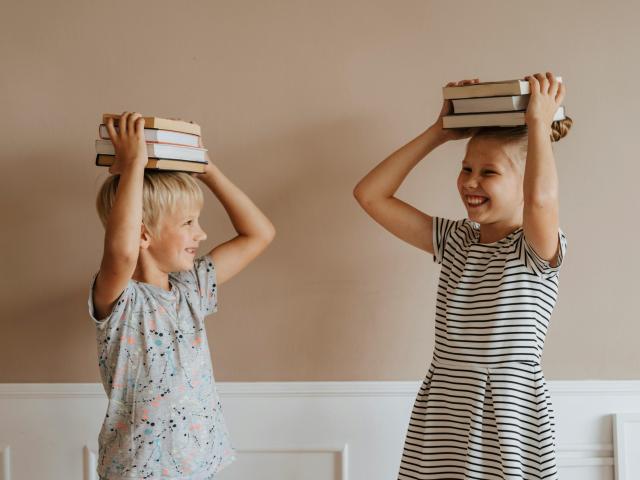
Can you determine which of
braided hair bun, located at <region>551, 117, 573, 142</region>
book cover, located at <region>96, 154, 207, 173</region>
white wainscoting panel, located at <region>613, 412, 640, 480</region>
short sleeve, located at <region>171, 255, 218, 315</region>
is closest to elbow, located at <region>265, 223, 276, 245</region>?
short sleeve, located at <region>171, 255, 218, 315</region>

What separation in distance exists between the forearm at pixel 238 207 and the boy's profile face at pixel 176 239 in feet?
0.46

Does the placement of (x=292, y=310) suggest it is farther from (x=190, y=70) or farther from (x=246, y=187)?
(x=190, y=70)

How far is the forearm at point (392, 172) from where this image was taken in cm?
185

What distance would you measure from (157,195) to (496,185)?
798 millimetres

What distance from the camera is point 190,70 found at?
2.05 meters

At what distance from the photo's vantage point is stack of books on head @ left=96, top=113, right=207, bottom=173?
1.61 m

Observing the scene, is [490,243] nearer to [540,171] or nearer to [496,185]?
[496,185]

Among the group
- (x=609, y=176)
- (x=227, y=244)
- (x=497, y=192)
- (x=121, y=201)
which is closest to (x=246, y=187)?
(x=227, y=244)

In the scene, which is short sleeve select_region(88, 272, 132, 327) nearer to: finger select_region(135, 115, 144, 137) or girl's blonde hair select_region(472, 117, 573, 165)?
finger select_region(135, 115, 144, 137)

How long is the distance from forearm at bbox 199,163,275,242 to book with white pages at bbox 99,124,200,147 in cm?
15

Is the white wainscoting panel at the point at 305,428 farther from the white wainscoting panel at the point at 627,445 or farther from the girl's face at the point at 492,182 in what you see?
the girl's face at the point at 492,182

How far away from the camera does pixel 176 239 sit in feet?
5.59

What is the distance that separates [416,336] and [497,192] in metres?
0.60

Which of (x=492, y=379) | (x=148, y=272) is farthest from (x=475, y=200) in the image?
(x=148, y=272)
